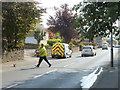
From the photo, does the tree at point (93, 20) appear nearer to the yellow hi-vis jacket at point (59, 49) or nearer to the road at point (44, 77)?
the road at point (44, 77)

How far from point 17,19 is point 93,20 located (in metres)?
11.3

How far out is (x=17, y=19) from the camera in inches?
784

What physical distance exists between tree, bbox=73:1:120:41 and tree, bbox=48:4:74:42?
33.6 m

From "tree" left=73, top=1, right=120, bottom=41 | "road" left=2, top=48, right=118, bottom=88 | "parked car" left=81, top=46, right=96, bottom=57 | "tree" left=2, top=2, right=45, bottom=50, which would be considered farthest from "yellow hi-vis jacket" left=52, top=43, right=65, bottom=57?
"tree" left=73, top=1, right=120, bottom=41

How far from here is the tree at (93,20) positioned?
9555 millimetres

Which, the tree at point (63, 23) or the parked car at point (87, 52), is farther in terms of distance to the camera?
the tree at point (63, 23)

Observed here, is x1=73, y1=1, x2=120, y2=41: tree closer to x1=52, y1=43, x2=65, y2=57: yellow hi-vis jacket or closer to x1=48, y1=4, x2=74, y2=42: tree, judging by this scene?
x1=52, y1=43, x2=65, y2=57: yellow hi-vis jacket

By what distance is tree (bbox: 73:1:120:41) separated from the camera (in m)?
9.55

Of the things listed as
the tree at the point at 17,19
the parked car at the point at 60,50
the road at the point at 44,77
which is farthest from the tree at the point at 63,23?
the road at the point at 44,77

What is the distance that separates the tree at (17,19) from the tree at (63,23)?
23539 millimetres

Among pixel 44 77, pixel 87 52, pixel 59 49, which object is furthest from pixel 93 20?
pixel 87 52

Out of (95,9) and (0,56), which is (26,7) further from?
(95,9)

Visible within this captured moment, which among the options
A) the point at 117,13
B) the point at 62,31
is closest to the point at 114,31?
the point at 117,13

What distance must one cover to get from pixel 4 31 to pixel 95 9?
11302 millimetres
